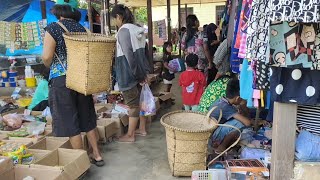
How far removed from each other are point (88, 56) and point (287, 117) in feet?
5.69

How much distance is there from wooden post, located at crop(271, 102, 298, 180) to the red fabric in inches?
90.7

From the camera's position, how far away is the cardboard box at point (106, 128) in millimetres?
4004

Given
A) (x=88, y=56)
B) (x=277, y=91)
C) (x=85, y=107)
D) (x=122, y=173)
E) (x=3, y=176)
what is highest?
(x=88, y=56)

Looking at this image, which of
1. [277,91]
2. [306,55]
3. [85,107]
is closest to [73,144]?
[85,107]

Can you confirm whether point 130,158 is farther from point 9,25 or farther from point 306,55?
point 9,25

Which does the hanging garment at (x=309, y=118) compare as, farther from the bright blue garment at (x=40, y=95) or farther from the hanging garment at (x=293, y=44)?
the bright blue garment at (x=40, y=95)

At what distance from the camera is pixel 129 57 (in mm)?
3879

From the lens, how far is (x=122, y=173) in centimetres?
329

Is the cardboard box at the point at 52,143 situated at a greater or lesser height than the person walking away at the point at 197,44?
lesser

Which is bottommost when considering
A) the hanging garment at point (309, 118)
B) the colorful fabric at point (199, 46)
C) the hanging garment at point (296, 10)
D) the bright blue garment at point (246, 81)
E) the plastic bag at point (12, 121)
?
the plastic bag at point (12, 121)

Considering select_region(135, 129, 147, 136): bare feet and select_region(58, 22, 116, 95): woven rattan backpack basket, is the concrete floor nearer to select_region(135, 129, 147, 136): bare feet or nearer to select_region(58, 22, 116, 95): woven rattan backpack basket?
select_region(135, 129, 147, 136): bare feet

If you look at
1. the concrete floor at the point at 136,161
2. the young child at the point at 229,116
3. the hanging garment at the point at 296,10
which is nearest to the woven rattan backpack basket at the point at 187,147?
the concrete floor at the point at 136,161

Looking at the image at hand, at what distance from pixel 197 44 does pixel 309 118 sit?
4.25 m

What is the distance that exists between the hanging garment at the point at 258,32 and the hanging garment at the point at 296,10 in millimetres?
199
